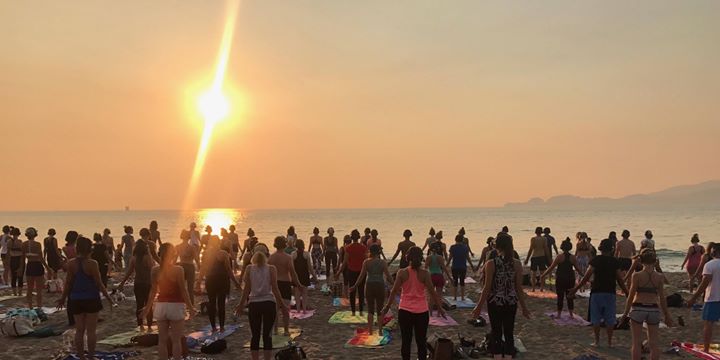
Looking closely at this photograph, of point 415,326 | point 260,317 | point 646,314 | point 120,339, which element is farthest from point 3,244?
point 646,314

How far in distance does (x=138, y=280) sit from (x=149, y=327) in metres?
1.27

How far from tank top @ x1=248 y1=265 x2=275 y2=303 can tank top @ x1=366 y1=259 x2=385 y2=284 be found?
3416 mm

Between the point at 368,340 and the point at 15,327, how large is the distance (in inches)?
314

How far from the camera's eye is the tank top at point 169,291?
8.12 m

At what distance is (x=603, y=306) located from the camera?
10.2 meters

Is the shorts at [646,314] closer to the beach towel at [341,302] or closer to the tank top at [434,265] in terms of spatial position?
the tank top at [434,265]

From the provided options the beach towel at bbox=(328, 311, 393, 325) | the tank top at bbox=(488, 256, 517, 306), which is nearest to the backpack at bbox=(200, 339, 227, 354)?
the beach towel at bbox=(328, 311, 393, 325)

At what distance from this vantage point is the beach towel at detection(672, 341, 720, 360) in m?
9.65

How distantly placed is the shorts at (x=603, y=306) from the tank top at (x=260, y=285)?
6.39 m

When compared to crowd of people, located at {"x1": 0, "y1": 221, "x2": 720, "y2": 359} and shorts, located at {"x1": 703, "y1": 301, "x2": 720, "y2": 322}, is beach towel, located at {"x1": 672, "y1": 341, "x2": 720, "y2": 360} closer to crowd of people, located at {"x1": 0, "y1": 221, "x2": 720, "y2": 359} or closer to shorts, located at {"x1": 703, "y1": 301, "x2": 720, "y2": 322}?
crowd of people, located at {"x1": 0, "y1": 221, "x2": 720, "y2": 359}

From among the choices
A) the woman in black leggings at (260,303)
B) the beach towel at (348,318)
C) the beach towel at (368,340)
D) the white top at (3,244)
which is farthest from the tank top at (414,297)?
the white top at (3,244)

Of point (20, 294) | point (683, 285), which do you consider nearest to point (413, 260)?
point (20, 294)

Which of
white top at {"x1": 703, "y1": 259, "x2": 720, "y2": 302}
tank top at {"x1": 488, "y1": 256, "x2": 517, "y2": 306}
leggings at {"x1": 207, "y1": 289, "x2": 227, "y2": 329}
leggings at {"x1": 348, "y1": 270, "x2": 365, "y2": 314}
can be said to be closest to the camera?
tank top at {"x1": 488, "y1": 256, "x2": 517, "y2": 306}

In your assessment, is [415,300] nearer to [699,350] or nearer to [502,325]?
[502,325]
